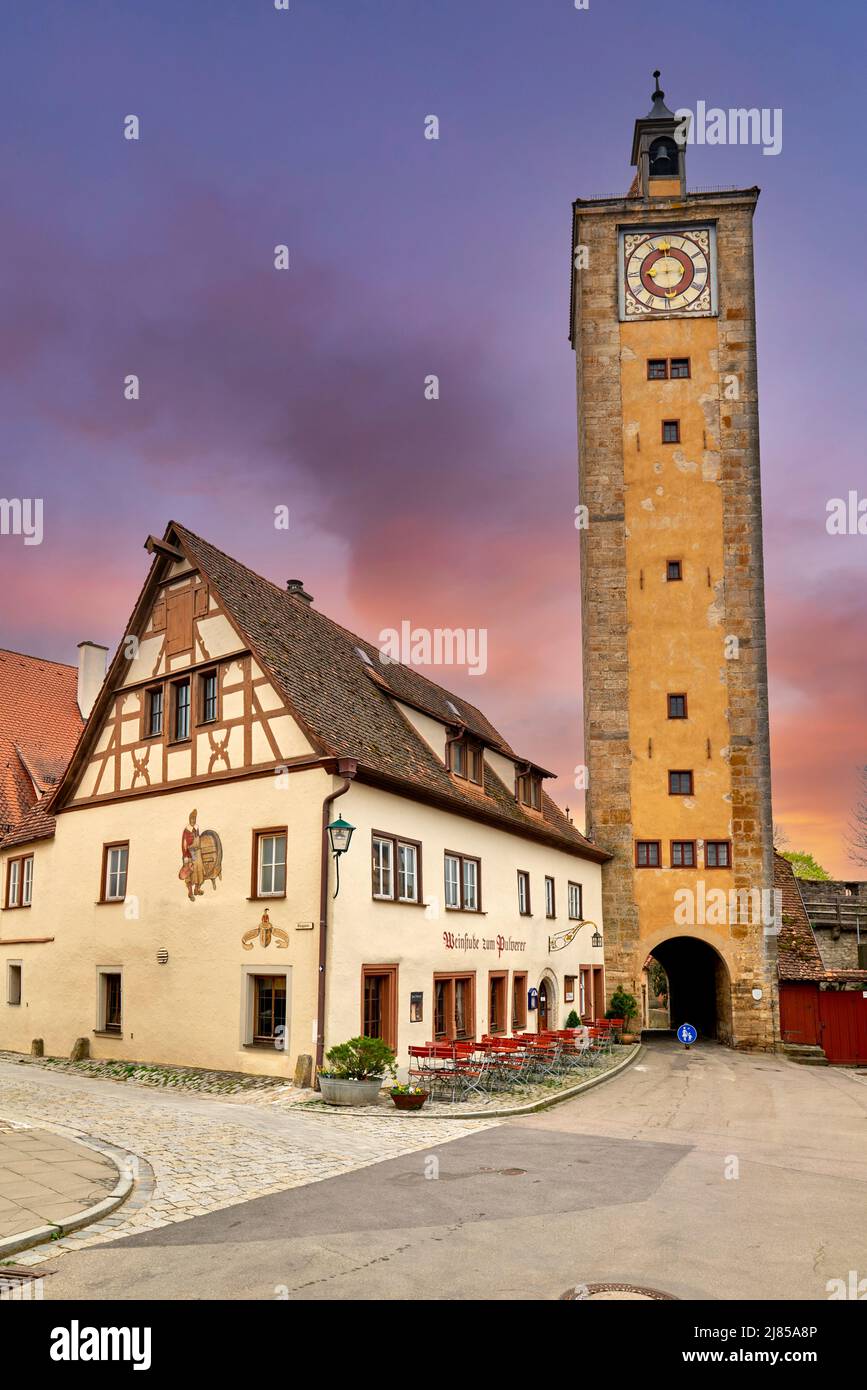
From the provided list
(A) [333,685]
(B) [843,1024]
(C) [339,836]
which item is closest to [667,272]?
(A) [333,685]

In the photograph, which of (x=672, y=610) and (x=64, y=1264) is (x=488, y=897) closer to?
(x=672, y=610)

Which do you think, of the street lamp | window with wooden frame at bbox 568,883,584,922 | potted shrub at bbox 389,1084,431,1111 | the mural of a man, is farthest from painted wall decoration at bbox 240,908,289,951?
window with wooden frame at bbox 568,883,584,922

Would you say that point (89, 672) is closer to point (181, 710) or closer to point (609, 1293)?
point (181, 710)

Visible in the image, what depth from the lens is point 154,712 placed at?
951 inches

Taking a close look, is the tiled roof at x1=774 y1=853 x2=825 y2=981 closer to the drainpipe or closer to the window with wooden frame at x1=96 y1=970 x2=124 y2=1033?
the drainpipe

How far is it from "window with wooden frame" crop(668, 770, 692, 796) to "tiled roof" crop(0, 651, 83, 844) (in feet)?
68.9

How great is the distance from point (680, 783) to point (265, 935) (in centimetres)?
2203

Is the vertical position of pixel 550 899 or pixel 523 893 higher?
pixel 523 893

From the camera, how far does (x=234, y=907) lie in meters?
20.8

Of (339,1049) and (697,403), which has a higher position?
(697,403)

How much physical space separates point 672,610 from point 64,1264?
112ft

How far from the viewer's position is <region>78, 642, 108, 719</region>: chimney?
3859cm

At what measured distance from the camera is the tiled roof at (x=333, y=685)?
21.4 meters
